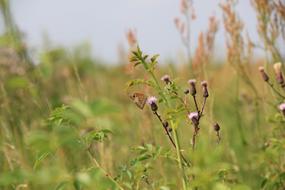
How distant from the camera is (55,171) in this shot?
45.4 inches

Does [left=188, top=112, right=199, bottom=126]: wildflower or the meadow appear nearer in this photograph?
the meadow

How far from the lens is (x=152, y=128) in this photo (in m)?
3.07

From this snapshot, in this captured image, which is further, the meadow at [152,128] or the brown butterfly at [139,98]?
the brown butterfly at [139,98]

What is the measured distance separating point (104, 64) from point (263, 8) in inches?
340

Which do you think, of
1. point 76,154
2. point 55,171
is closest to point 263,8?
point 76,154

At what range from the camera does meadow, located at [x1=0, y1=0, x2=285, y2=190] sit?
1.26 m

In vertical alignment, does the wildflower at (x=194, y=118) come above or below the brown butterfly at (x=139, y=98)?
below

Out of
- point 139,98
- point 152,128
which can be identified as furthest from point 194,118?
point 152,128

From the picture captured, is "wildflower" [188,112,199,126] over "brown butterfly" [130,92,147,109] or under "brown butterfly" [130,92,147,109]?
under

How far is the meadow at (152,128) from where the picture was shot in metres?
1.26

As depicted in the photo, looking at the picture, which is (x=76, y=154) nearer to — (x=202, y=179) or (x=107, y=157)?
(x=107, y=157)

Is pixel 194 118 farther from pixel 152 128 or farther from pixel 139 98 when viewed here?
pixel 152 128

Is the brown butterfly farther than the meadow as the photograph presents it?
Yes

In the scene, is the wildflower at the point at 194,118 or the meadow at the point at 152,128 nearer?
the meadow at the point at 152,128
